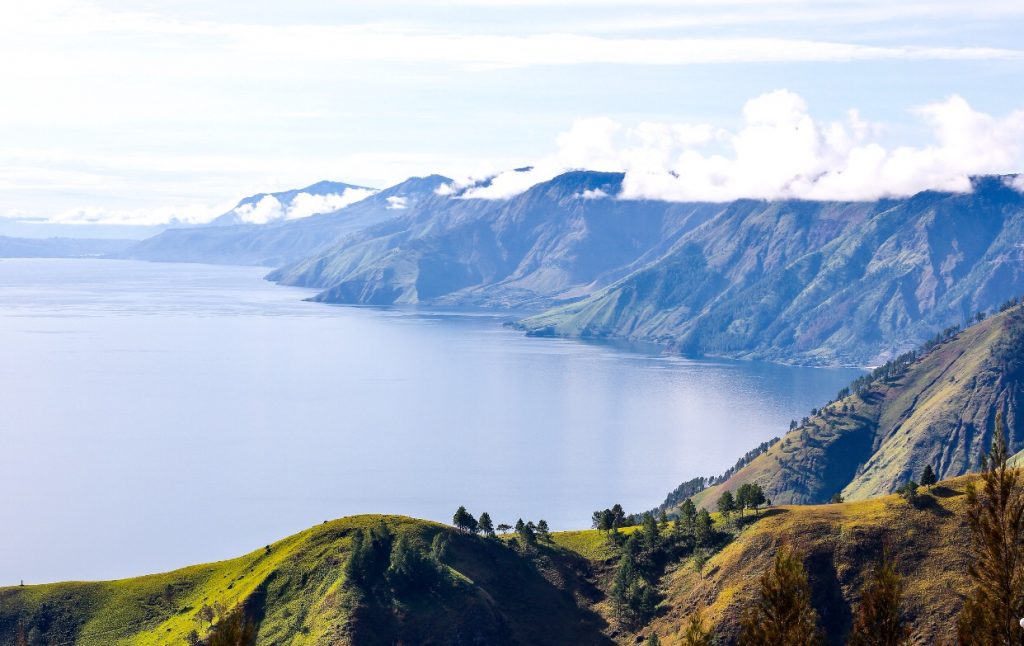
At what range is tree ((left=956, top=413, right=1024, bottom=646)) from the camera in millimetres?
40250

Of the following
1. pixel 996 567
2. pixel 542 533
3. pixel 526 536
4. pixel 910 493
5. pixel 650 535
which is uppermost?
pixel 996 567

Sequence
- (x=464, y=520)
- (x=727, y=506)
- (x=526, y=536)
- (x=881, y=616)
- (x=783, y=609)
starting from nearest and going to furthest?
(x=783, y=609)
(x=881, y=616)
(x=727, y=506)
(x=526, y=536)
(x=464, y=520)

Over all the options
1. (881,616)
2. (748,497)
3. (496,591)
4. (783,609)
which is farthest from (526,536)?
(783,609)

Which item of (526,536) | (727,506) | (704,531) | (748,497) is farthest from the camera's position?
(526,536)

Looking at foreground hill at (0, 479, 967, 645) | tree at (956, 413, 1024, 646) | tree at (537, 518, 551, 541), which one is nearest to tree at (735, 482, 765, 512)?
foreground hill at (0, 479, 967, 645)

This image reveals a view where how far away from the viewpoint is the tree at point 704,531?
158375 millimetres

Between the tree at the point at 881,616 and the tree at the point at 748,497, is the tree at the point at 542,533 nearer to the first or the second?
the tree at the point at 748,497

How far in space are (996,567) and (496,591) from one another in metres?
119

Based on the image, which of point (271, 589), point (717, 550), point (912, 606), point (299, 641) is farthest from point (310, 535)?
point (912, 606)

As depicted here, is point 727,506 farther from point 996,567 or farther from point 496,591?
point 996,567

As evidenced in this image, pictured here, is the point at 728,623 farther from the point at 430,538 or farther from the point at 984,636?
the point at 984,636

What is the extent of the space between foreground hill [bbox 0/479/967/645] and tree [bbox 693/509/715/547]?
3.17 metres

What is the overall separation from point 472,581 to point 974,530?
4598 inches

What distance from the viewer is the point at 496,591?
504 feet
